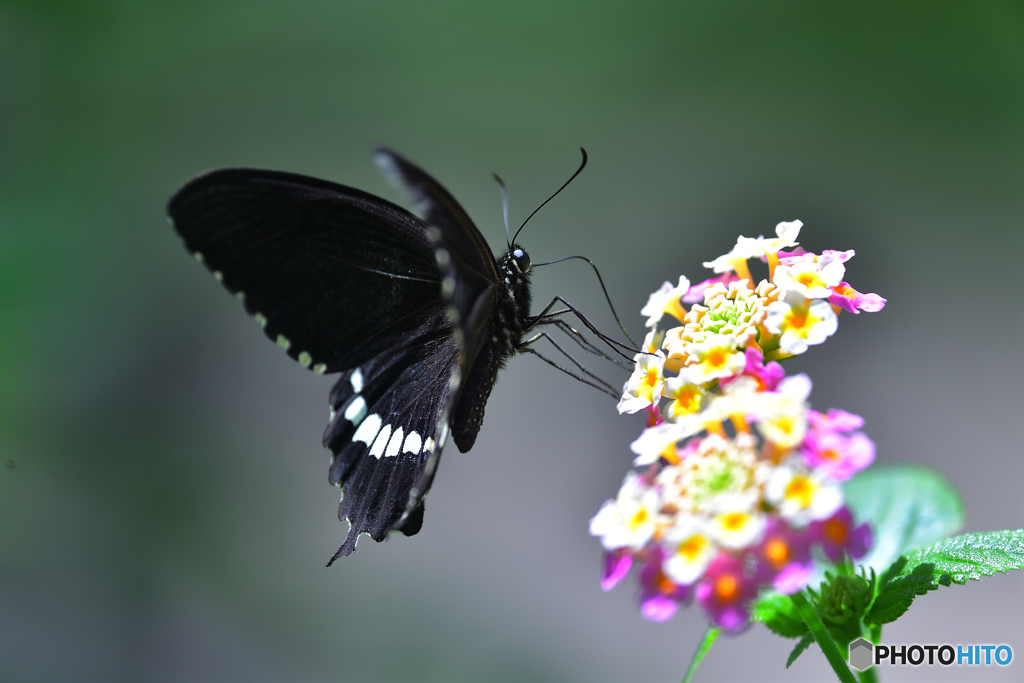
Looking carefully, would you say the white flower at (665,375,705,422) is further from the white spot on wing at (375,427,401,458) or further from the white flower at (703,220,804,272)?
the white spot on wing at (375,427,401,458)

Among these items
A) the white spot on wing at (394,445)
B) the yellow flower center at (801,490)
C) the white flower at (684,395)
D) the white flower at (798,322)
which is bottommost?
the yellow flower center at (801,490)

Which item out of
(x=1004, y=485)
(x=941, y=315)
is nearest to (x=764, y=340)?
(x=1004, y=485)

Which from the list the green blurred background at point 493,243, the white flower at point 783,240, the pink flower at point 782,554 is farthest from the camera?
the green blurred background at point 493,243

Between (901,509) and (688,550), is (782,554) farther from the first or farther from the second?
(901,509)

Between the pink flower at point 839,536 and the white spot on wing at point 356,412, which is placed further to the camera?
the white spot on wing at point 356,412

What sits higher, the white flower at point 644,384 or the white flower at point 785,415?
the white flower at point 644,384

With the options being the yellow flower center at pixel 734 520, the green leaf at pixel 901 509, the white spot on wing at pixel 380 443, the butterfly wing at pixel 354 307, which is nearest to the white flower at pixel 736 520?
the yellow flower center at pixel 734 520

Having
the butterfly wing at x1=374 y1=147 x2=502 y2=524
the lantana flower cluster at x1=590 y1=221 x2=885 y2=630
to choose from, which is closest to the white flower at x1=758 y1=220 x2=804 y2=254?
the lantana flower cluster at x1=590 y1=221 x2=885 y2=630

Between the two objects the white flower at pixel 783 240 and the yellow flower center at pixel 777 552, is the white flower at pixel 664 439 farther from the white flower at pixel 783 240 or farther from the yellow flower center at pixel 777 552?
the white flower at pixel 783 240
